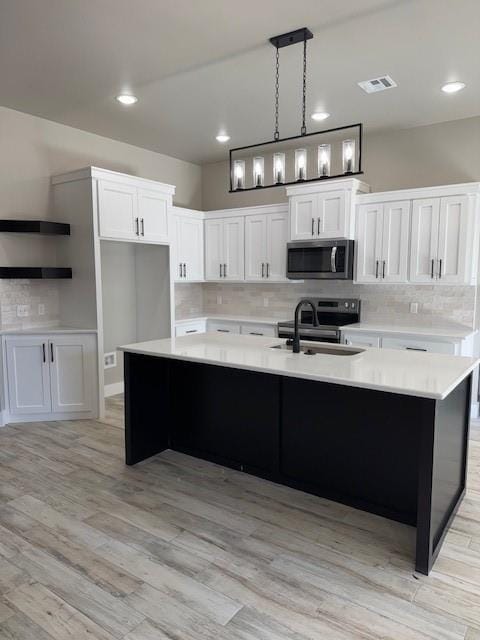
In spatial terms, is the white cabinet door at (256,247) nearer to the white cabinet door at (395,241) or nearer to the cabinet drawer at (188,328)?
the cabinet drawer at (188,328)

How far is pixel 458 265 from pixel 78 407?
382 cm

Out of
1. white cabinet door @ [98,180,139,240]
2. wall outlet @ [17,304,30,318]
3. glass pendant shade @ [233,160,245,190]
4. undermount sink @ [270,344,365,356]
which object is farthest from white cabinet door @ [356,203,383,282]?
wall outlet @ [17,304,30,318]

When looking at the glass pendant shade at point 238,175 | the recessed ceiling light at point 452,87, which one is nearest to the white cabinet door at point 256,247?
the glass pendant shade at point 238,175

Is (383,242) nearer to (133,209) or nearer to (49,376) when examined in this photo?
(133,209)

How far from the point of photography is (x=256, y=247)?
536 cm

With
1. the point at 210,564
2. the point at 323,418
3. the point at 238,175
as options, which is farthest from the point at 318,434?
the point at 238,175

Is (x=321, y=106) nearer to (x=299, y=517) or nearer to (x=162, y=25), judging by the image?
(x=162, y=25)

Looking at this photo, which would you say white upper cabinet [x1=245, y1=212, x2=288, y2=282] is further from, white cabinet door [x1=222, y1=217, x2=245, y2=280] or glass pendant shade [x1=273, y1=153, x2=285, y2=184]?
glass pendant shade [x1=273, y1=153, x2=285, y2=184]

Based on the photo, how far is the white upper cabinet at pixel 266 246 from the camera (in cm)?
516

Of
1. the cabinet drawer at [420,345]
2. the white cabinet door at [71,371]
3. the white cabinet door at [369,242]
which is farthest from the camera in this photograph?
the white cabinet door at [369,242]

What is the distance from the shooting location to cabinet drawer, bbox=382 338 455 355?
13.2 feet

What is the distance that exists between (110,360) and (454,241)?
3.84 m

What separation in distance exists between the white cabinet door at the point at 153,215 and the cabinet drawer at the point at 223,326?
124cm

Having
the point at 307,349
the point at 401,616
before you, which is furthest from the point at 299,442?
the point at 401,616
